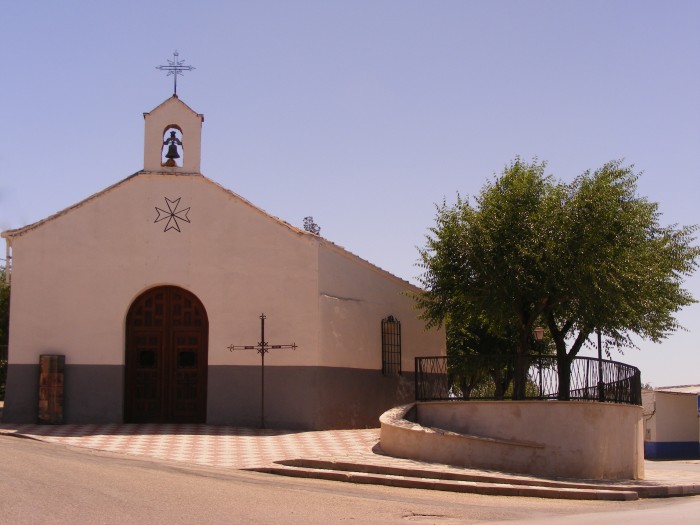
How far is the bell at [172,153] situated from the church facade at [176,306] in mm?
31

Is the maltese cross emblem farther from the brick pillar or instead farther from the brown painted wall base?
the brick pillar

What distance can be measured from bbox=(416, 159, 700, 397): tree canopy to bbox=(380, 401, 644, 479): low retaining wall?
116cm

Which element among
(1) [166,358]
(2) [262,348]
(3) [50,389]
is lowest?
(3) [50,389]

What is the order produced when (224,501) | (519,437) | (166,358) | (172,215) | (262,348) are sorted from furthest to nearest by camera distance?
(172,215), (166,358), (262,348), (519,437), (224,501)

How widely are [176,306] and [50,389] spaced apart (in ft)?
11.4

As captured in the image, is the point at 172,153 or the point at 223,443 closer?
the point at 223,443

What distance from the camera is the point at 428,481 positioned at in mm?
14805

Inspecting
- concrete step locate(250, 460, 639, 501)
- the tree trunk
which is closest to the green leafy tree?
the tree trunk

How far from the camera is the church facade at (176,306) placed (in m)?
20.9

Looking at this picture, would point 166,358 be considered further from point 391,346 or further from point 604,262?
point 604,262

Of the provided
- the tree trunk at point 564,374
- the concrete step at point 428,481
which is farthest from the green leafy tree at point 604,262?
the concrete step at point 428,481

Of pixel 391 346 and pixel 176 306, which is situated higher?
pixel 176 306

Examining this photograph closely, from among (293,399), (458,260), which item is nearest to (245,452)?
(293,399)

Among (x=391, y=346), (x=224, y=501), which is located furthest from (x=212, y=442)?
(x=391, y=346)
